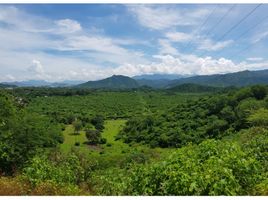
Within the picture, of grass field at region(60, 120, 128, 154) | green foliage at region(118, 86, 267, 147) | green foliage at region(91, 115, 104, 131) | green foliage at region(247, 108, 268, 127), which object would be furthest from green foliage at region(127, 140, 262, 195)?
green foliage at region(91, 115, 104, 131)

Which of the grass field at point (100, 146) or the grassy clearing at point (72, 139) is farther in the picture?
the grassy clearing at point (72, 139)

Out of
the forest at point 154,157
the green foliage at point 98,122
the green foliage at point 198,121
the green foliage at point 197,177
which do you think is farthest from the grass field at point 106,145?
the green foliage at point 197,177

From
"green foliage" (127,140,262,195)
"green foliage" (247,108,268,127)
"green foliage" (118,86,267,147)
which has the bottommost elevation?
"green foliage" (118,86,267,147)

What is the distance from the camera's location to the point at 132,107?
330 feet

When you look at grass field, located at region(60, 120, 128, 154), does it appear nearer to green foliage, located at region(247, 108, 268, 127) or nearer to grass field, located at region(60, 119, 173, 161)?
grass field, located at region(60, 119, 173, 161)

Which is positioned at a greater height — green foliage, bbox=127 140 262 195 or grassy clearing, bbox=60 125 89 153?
green foliage, bbox=127 140 262 195

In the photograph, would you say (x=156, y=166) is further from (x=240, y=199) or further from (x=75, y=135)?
(x=75, y=135)

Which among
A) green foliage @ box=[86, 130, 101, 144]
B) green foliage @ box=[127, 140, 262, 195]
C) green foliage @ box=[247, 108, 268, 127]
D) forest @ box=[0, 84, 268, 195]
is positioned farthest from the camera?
green foliage @ box=[86, 130, 101, 144]

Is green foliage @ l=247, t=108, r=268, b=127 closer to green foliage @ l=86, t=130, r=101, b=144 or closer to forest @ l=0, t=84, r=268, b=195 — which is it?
forest @ l=0, t=84, r=268, b=195

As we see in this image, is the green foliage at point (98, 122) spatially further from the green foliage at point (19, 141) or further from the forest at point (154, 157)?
the green foliage at point (19, 141)

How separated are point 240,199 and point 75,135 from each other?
5851 centimetres

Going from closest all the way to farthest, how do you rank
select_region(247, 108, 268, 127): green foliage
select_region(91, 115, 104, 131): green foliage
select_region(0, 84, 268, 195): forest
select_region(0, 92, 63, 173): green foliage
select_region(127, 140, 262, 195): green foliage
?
select_region(127, 140, 262, 195): green foliage, select_region(0, 84, 268, 195): forest, select_region(0, 92, 63, 173): green foliage, select_region(247, 108, 268, 127): green foliage, select_region(91, 115, 104, 131): green foliage

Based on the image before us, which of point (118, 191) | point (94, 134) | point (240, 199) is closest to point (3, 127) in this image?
point (118, 191)

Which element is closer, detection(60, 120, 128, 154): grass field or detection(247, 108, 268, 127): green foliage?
detection(247, 108, 268, 127): green foliage
